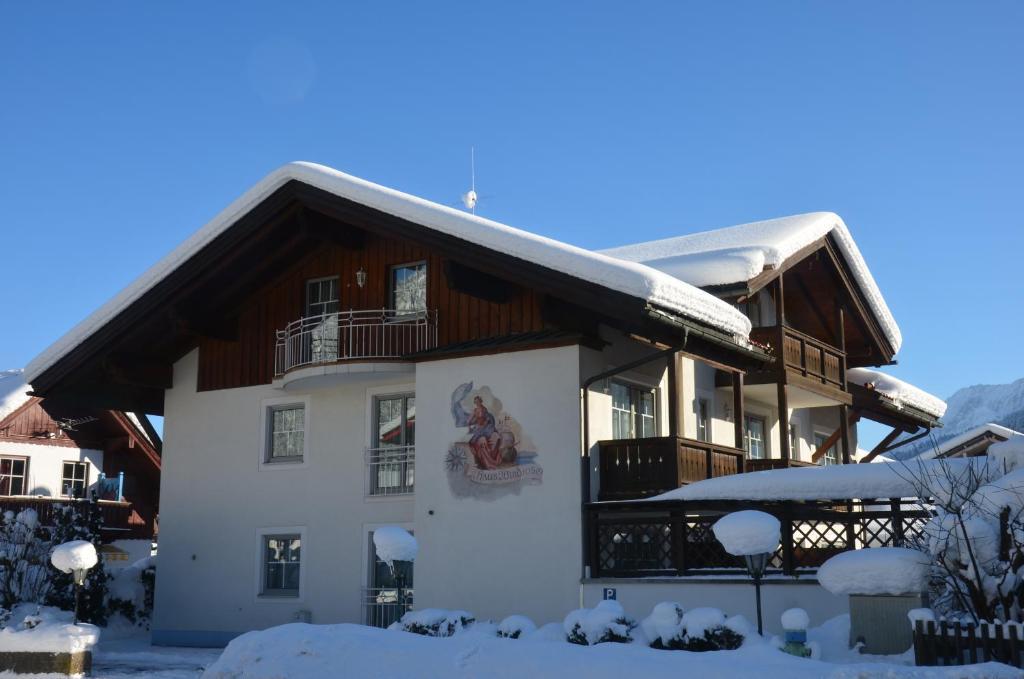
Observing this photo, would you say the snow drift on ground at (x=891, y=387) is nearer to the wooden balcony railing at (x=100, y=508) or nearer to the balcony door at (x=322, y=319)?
the balcony door at (x=322, y=319)

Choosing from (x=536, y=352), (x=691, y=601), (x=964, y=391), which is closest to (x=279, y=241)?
(x=536, y=352)

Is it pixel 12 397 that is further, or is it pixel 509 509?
pixel 12 397

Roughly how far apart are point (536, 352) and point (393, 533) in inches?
192

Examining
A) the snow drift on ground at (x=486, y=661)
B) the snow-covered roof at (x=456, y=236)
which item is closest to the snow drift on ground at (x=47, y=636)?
the snow-covered roof at (x=456, y=236)

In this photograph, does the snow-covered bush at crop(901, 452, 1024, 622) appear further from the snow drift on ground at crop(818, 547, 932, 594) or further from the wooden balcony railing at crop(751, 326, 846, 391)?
the wooden balcony railing at crop(751, 326, 846, 391)

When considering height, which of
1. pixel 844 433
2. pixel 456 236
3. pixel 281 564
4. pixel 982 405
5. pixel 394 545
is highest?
pixel 982 405

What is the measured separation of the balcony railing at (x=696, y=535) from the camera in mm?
15023

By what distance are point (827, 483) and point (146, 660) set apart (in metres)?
11.5

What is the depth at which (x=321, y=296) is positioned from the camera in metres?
21.8

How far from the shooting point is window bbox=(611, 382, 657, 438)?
1914cm

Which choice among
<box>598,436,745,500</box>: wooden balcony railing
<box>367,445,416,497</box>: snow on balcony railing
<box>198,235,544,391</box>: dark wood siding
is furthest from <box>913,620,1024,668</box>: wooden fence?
<box>367,445,416,497</box>: snow on balcony railing

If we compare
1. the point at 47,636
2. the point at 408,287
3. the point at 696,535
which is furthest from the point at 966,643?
the point at 47,636

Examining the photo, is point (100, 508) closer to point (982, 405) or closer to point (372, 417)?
point (372, 417)

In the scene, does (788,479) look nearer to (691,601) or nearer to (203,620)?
(691,601)
